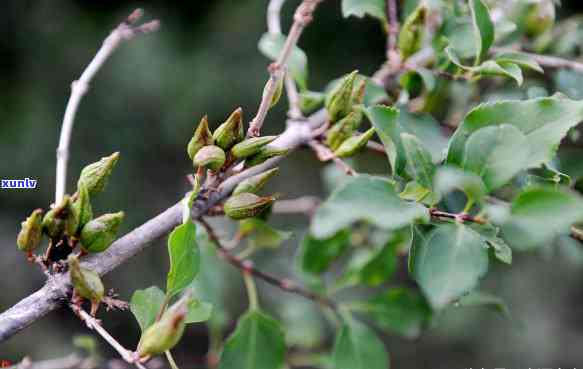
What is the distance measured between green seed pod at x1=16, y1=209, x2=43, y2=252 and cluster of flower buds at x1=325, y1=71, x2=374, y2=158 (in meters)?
0.41

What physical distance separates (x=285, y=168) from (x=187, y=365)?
1121mm

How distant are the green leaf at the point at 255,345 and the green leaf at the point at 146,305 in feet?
0.64

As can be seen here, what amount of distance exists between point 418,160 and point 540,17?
0.68 metres

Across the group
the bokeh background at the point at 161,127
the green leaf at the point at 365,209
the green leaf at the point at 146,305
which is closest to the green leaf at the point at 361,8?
the green leaf at the point at 365,209

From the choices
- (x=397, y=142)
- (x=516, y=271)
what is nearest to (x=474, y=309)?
(x=516, y=271)

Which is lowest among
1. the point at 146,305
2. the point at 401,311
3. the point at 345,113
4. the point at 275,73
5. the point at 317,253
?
the point at 401,311

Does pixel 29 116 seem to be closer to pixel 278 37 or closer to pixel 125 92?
pixel 125 92

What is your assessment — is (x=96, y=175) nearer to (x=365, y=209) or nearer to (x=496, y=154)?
(x=365, y=209)

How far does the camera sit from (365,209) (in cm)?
61

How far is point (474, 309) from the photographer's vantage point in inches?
105

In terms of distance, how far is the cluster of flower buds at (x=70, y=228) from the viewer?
Result: 2.34 ft

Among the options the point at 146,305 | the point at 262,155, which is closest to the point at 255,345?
the point at 146,305

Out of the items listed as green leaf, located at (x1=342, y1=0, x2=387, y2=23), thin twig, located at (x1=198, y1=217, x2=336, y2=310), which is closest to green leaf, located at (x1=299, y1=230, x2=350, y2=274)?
thin twig, located at (x1=198, y1=217, x2=336, y2=310)

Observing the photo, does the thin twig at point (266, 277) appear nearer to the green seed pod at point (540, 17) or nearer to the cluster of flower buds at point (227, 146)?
the cluster of flower buds at point (227, 146)
